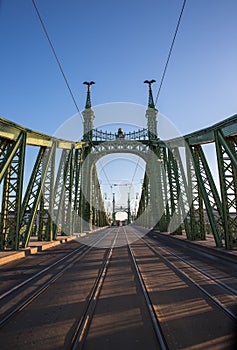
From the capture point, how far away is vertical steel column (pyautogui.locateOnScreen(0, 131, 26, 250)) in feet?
34.5

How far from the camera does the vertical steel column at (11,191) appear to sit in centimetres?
1051

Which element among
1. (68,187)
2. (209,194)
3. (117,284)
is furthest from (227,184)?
(68,187)

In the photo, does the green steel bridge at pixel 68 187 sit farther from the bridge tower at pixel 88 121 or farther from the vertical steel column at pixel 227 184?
the bridge tower at pixel 88 121

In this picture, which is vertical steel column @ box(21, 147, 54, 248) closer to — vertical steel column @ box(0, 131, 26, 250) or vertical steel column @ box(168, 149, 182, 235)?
vertical steel column @ box(0, 131, 26, 250)

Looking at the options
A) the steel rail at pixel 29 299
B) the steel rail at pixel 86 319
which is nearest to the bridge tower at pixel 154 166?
the steel rail at pixel 29 299

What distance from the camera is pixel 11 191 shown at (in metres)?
10.9

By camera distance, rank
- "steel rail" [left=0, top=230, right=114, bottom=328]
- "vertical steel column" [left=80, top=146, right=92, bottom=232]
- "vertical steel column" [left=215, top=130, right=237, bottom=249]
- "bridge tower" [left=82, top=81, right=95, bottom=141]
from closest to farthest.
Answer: "steel rail" [left=0, top=230, right=114, bottom=328] → "vertical steel column" [left=215, top=130, right=237, bottom=249] → "vertical steel column" [left=80, top=146, right=92, bottom=232] → "bridge tower" [left=82, top=81, right=95, bottom=141]

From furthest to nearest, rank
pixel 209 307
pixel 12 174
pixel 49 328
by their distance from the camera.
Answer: pixel 12 174 → pixel 209 307 → pixel 49 328

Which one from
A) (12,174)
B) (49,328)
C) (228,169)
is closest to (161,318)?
(49,328)

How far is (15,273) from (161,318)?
16.7 ft

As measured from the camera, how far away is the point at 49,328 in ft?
11.2

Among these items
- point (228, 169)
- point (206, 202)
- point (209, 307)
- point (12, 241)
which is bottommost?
point (209, 307)

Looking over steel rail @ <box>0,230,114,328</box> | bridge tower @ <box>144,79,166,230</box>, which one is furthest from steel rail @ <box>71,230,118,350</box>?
bridge tower @ <box>144,79,166,230</box>

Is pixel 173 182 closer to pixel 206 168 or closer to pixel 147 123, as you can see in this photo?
pixel 206 168
